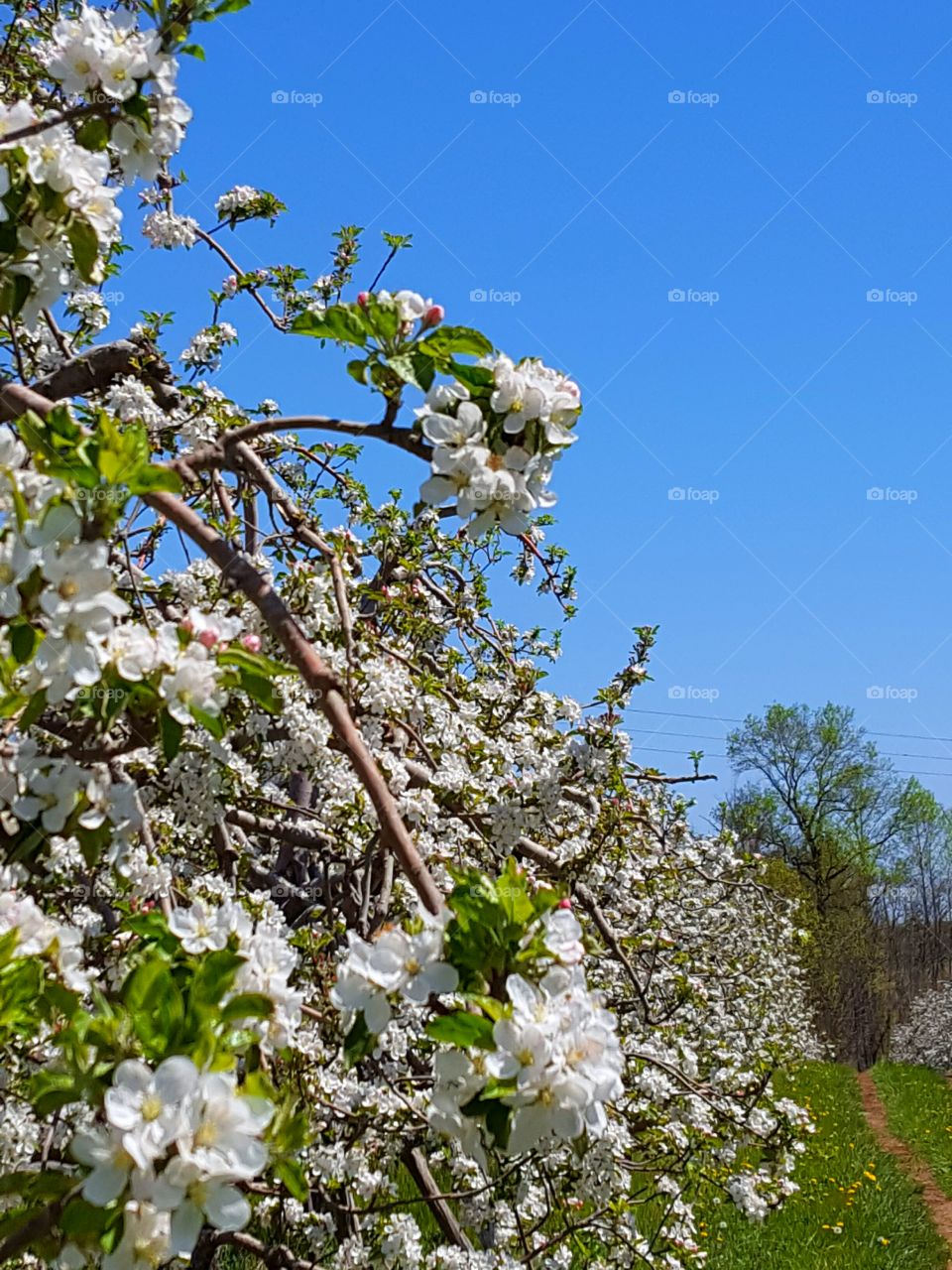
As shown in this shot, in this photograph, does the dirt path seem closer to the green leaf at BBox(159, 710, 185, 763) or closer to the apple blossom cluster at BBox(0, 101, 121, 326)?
the green leaf at BBox(159, 710, 185, 763)

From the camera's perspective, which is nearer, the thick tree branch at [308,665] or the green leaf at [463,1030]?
the green leaf at [463,1030]

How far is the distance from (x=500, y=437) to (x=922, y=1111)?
591 inches

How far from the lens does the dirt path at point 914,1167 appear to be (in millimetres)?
8078

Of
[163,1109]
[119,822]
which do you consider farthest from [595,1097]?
[119,822]

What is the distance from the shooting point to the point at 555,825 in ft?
12.2

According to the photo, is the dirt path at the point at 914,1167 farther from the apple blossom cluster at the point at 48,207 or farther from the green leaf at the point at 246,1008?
the apple blossom cluster at the point at 48,207

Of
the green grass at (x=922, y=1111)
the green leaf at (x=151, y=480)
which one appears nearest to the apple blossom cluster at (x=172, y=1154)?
the green leaf at (x=151, y=480)

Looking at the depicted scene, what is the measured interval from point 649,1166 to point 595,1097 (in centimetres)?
259

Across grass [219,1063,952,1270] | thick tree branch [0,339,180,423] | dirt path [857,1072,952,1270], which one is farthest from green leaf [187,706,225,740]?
dirt path [857,1072,952,1270]

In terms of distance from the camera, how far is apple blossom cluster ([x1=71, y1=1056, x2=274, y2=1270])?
0.96m

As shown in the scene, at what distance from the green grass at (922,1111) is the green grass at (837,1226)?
82 cm

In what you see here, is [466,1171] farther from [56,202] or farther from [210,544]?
[56,202]

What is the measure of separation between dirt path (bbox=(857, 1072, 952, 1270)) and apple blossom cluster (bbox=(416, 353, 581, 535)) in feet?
24.2

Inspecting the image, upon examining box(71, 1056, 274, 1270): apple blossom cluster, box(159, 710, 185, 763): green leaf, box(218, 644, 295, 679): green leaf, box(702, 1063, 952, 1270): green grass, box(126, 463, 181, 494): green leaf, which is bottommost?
box(702, 1063, 952, 1270): green grass
